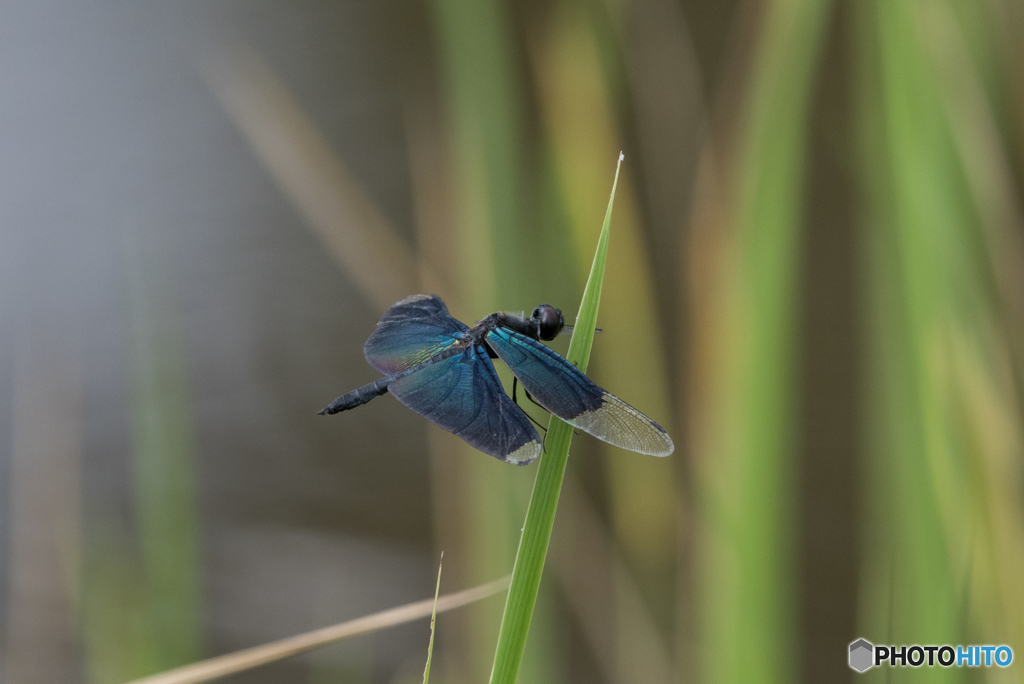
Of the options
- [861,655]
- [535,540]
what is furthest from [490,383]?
[861,655]

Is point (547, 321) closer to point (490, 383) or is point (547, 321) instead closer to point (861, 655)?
point (490, 383)

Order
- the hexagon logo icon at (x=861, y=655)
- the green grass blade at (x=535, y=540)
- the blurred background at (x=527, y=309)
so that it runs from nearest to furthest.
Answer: the green grass blade at (x=535, y=540) → the blurred background at (x=527, y=309) → the hexagon logo icon at (x=861, y=655)

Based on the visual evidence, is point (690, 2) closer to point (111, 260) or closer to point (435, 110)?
point (435, 110)

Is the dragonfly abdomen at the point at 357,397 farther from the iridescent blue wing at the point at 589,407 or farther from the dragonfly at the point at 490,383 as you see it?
the iridescent blue wing at the point at 589,407

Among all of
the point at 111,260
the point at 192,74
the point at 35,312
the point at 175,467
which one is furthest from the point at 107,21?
the point at 175,467

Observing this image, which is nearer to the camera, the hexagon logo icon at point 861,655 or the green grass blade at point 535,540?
the green grass blade at point 535,540

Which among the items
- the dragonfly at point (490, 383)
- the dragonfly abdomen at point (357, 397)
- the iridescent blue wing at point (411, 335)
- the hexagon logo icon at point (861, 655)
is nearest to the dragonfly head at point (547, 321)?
the dragonfly at point (490, 383)

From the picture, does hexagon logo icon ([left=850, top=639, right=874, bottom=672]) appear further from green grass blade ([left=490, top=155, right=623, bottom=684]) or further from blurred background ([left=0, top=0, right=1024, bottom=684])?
green grass blade ([left=490, top=155, right=623, bottom=684])
